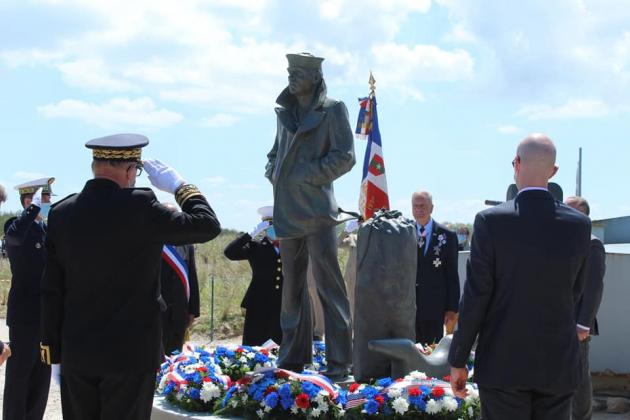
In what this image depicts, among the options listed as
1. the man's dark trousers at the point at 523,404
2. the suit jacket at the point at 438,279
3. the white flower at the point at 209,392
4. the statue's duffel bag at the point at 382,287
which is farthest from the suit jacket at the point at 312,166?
the man's dark trousers at the point at 523,404

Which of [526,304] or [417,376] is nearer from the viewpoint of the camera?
[526,304]

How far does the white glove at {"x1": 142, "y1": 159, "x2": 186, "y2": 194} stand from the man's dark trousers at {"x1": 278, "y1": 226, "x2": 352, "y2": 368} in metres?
2.03

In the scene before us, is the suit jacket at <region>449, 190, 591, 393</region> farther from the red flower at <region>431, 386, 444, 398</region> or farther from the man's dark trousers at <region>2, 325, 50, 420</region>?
the man's dark trousers at <region>2, 325, 50, 420</region>

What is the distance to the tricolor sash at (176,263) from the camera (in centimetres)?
784

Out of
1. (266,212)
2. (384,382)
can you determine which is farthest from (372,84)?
(384,382)

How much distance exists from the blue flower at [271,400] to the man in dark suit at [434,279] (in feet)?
9.03

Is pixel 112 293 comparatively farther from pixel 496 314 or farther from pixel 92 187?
pixel 496 314

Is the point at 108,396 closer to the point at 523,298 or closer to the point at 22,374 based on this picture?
the point at 523,298

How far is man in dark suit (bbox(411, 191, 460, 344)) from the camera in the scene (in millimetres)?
8094

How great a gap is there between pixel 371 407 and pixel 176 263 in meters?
2.99

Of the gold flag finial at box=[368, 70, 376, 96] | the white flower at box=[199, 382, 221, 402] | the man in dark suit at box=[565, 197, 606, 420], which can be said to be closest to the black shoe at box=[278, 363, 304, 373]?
the white flower at box=[199, 382, 221, 402]

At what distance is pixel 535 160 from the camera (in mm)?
4012

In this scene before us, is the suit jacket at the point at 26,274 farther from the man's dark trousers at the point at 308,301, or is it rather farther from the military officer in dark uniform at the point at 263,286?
the military officer in dark uniform at the point at 263,286

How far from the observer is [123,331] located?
423 cm
